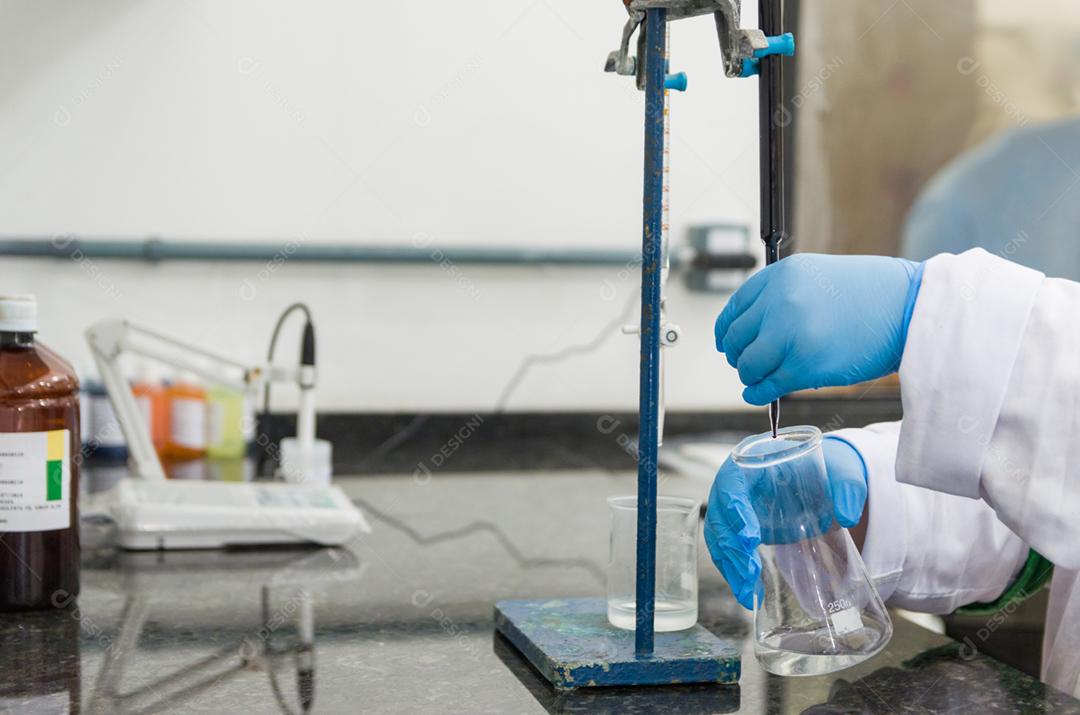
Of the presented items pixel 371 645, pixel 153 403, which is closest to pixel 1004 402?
pixel 371 645

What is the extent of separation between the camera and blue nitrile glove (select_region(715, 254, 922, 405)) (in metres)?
0.97

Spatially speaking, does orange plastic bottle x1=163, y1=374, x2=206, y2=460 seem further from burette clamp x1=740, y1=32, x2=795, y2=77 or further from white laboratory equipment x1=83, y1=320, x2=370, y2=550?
burette clamp x1=740, y1=32, x2=795, y2=77

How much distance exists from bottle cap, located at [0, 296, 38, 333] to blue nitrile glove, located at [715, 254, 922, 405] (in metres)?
0.67

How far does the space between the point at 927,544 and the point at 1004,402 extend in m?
0.27

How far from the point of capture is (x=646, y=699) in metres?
0.85

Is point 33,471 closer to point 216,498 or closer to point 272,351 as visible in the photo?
point 216,498

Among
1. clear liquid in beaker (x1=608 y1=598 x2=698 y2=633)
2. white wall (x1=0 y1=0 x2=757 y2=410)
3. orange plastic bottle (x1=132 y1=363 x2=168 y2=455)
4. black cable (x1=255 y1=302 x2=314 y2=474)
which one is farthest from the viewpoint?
white wall (x1=0 y1=0 x2=757 y2=410)

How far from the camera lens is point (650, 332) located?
901mm

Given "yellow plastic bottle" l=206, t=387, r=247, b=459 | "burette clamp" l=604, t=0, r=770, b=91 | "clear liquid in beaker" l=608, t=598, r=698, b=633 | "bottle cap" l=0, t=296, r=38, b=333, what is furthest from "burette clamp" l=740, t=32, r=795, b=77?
"yellow plastic bottle" l=206, t=387, r=247, b=459

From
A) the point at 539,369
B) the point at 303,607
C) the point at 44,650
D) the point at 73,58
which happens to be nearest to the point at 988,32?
the point at 539,369

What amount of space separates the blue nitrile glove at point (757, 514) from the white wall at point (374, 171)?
1136 mm

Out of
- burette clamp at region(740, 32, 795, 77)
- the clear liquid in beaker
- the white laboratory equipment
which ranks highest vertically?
burette clamp at region(740, 32, 795, 77)

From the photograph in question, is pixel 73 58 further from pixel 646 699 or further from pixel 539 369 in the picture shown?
pixel 646 699

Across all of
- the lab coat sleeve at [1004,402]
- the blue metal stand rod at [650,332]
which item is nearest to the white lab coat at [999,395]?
the lab coat sleeve at [1004,402]
